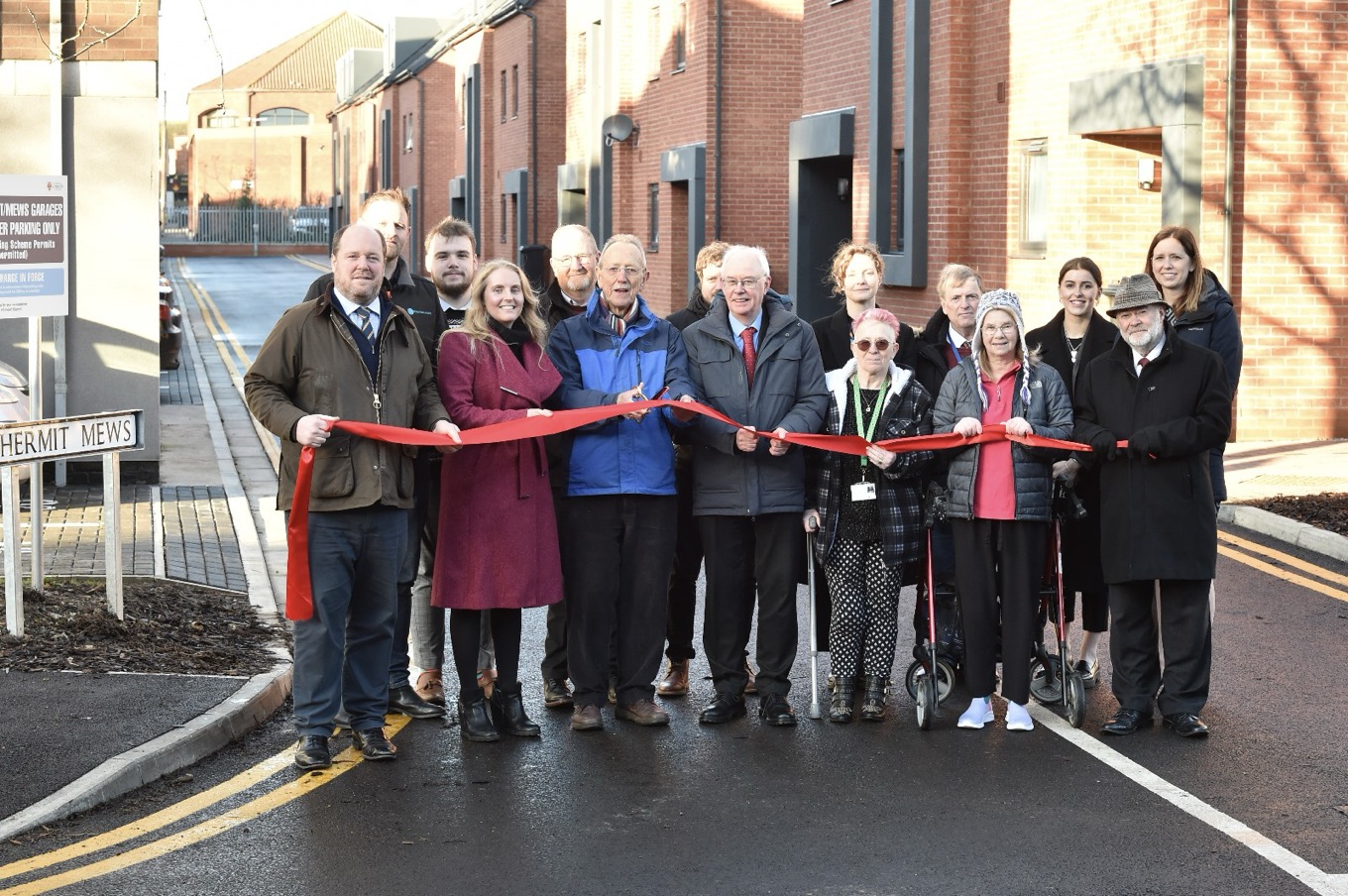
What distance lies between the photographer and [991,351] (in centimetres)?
753

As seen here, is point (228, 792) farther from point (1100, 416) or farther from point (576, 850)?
point (1100, 416)

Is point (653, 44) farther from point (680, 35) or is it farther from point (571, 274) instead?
point (571, 274)

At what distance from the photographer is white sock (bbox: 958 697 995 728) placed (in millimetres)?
7586

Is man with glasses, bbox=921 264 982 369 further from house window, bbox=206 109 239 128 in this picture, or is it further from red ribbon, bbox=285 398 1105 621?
house window, bbox=206 109 239 128

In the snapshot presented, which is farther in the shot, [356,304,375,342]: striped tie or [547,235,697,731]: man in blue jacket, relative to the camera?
[547,235,697,731]: man in blue jacket

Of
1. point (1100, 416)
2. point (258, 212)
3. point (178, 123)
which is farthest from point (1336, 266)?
point (178, 123)

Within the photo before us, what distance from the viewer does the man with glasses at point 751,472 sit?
762cm

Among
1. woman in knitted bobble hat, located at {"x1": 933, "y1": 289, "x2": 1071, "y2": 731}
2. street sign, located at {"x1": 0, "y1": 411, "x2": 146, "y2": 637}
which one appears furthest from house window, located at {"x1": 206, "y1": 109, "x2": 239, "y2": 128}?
woman in knitted bobble hat, located at {"x1": 933, "y1": 289, "x2": 1071, "y2": 731}

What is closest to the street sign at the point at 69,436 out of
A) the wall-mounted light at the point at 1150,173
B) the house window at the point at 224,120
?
the wall-mounted light at the point at 1150,173

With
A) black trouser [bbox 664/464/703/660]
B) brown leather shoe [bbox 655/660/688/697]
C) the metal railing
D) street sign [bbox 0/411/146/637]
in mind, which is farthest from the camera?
the metal railing

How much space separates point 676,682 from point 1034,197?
44.1ft

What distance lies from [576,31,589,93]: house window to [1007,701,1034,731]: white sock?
3415 cm

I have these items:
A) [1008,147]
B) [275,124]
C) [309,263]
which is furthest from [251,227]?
[1008,147]

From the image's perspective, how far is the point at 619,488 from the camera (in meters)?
7.53
